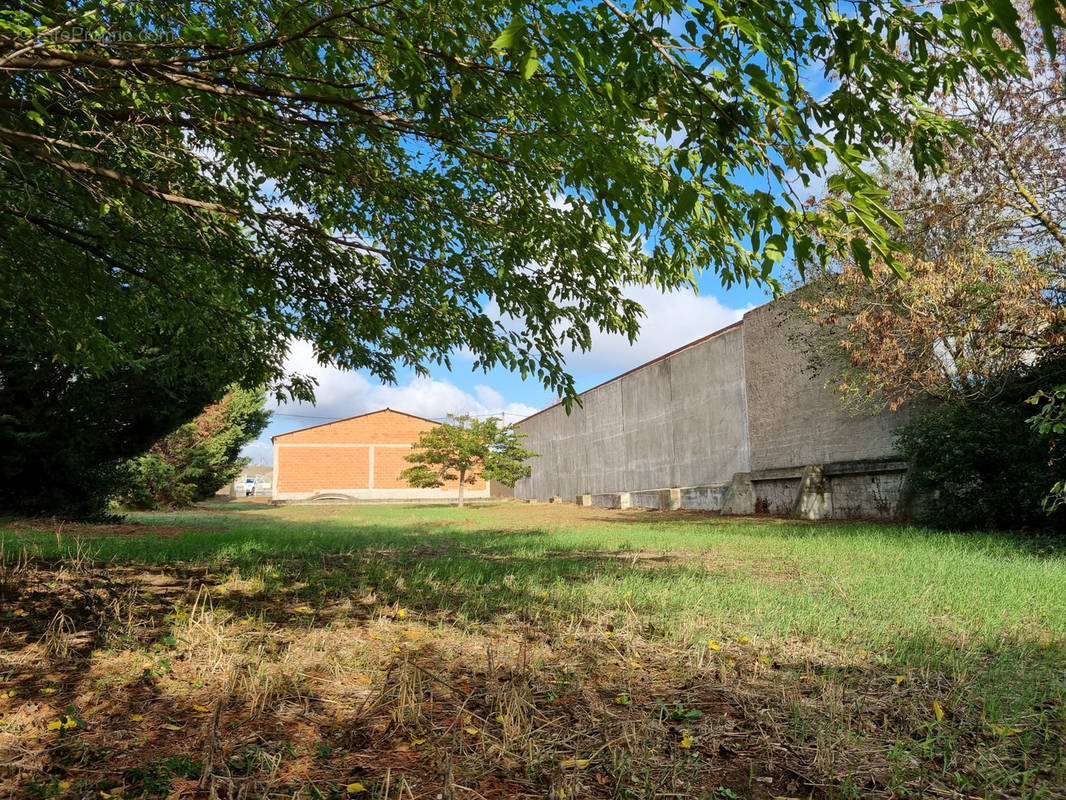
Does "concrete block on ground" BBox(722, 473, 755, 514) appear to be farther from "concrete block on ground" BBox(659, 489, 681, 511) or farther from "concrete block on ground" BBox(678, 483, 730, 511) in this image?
"concrete block on ground" BBox(659, 489, 681, 511)

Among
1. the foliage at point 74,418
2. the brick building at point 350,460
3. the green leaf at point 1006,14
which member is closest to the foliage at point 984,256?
the green leaf at point 1006,14

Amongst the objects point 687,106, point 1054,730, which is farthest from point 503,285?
point 1054,730

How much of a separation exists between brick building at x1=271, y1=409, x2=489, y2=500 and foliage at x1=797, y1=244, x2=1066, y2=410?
35.5 m

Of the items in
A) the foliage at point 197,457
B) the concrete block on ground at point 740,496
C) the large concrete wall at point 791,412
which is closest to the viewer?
the large concrete wall at point 791,412

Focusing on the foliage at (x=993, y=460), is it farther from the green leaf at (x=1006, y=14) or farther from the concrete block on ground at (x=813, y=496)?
the green leaf at (x=1006, y=14)

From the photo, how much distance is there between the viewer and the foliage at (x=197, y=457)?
2414 centimetres

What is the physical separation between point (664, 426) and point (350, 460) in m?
27.8

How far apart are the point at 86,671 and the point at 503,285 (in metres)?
3.63

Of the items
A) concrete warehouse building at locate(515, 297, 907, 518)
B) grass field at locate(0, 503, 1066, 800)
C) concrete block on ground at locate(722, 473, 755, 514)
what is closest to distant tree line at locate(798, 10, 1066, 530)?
concrete warehouse building at locate(515, 297, 907, 518)

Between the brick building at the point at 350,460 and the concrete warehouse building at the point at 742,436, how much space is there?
19.8 m

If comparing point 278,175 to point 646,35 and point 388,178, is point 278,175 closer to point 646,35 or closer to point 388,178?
point 388,178

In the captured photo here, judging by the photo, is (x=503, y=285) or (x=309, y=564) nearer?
(x=503, y=285)

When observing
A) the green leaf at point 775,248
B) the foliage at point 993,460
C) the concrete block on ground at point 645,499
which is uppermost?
the green leaf at point 775,248

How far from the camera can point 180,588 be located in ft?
17.3
